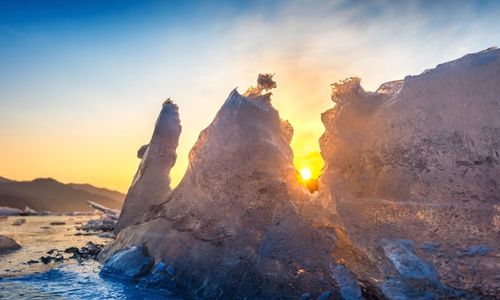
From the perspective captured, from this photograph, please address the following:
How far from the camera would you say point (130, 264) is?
7582mm

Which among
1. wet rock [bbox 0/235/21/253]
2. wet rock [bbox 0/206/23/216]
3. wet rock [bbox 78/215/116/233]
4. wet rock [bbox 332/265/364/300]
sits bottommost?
wet rock [bbox 0/206/23/216]

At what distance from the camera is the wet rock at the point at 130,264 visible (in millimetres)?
7410

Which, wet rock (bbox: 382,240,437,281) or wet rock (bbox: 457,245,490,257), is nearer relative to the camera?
wet rock (bbox: 457,245,490,257)

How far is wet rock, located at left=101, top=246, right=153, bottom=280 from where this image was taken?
7410 mm

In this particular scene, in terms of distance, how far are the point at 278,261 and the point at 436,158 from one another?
351 cm

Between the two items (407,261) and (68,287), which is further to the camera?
(68,287)

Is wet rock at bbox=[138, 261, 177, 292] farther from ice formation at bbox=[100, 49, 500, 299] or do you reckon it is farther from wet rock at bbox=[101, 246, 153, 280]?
wet rock at bbox=[101, 246, 153, 280]

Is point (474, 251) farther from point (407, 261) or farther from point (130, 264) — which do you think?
point (130, 264)

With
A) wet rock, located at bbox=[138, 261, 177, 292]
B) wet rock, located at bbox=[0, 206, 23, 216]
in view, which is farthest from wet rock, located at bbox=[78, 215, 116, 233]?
wet rock, located at bbox=[0, 206, 23, 216]

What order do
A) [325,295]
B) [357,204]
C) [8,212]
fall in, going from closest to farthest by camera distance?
1. [325,295]
2. [357,204]
3. [8,212]

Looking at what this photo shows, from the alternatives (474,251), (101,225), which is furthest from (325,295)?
(101,225)

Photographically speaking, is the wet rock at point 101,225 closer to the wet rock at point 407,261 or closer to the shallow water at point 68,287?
the shallow water at point 68,287

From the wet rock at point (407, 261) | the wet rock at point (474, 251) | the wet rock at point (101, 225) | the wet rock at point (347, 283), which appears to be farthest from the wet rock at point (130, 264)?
the wet rock at point (101, 225)

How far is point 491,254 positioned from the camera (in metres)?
5.10
